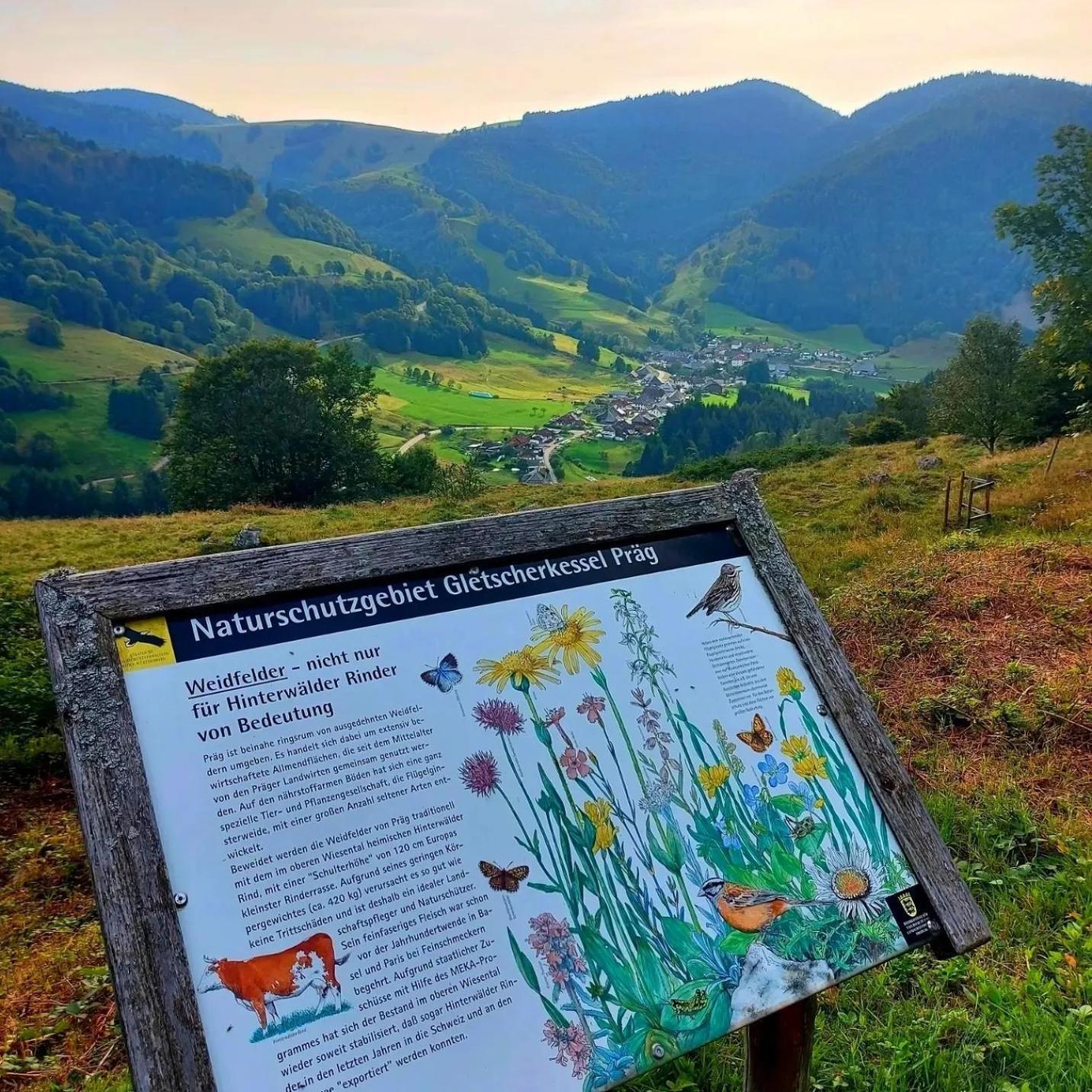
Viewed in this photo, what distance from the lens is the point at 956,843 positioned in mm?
4961

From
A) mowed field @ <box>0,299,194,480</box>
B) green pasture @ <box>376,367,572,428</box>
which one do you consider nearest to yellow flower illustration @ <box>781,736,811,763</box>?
mowed field @ <box>0,299,194,480</box>

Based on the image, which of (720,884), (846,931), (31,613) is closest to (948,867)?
(846,931)

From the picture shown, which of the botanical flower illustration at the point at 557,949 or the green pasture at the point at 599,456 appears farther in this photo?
the green pasture at the point at 599,456

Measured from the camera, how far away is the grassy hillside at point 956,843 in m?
3.51

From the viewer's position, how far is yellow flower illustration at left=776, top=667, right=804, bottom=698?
2846mm

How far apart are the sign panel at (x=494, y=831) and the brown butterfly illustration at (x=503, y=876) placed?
0.01 meters

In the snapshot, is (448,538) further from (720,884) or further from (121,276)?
(121,276)

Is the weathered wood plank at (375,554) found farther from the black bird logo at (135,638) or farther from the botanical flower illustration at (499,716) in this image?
the botanical flower illustration at (499,716)

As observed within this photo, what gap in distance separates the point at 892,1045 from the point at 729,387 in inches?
5592

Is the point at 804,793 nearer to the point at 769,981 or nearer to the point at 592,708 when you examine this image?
the point at 769,981

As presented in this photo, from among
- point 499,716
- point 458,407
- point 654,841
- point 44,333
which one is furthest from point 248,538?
point 44,333

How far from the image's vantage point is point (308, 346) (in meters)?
39.3

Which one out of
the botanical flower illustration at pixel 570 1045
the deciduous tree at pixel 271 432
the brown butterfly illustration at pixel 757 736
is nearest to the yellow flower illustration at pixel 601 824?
the botanical flower illustration at pixel 570 1045

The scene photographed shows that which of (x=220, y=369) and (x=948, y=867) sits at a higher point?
(x=220, y=369)
